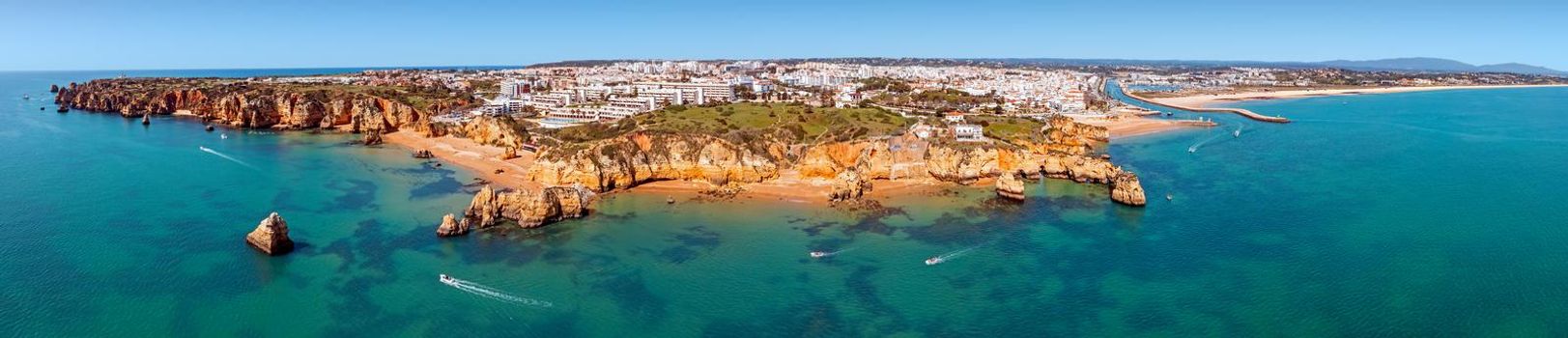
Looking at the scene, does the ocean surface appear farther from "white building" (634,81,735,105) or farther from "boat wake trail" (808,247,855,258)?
"white building" (634,81,735,105)

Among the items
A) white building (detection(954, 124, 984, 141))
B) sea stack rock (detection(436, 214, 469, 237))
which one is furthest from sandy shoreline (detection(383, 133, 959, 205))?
white building (detection(954, 124, 984, 141))

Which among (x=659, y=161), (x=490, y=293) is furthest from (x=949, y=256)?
(x=659, y=161)

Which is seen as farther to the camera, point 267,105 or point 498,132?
point 267,105

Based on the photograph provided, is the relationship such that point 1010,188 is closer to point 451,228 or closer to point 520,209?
point 520,209

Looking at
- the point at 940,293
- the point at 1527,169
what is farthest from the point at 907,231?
the point at 1527,169

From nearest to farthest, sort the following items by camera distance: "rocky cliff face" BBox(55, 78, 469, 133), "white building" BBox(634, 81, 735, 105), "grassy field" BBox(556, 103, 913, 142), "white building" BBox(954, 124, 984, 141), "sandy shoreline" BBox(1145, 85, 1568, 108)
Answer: "grassy field" BBox(556, 103, 913, 142), "white building" BBox(954, 124, 984, 141), "rocky cliff face" BBox(55, 78, 469, 133), "white building" BBox(634, 81, 735, 105), "sandy shoreline" BBox(1145, 85, 1568, 108)

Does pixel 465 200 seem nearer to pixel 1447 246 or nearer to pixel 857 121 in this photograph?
pixel 857 121

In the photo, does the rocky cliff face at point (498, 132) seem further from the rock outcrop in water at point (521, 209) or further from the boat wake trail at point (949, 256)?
the boat wake trail at point (949, 256)
